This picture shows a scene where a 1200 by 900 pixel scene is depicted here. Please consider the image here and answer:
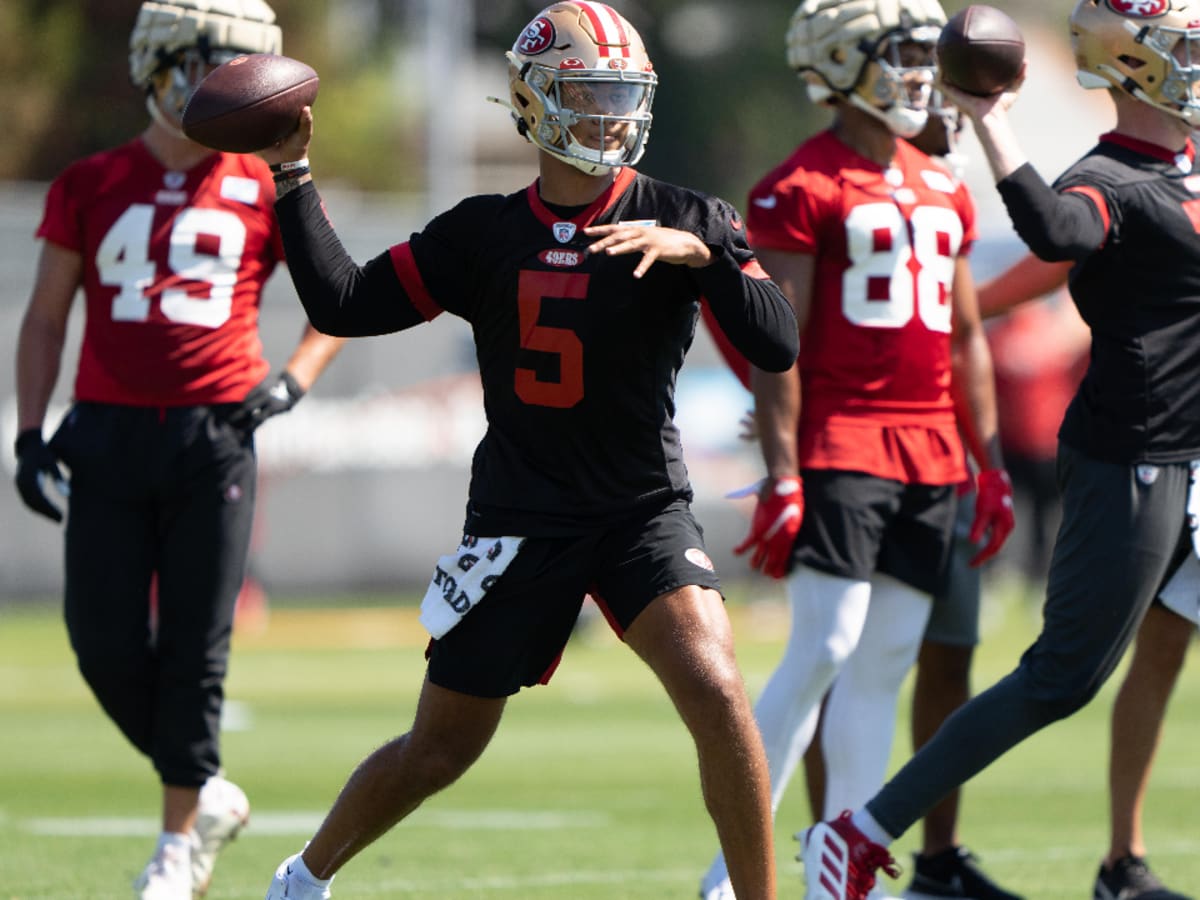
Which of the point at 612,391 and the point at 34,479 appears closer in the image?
the point at 612,391

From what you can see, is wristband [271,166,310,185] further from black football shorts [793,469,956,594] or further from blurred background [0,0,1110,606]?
blurred background [0,0,1110,606]

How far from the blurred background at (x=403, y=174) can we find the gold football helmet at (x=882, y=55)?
19.5 feet

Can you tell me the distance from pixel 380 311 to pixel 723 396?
42.0 feet

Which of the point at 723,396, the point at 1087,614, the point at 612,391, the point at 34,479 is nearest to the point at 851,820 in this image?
the point at 1087,614

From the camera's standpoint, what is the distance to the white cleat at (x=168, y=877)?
579 cm

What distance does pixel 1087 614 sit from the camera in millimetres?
5219

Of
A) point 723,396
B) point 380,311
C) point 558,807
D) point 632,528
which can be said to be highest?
point 380,311

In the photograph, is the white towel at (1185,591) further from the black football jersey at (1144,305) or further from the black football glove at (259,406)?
the black football glove at (259,406)

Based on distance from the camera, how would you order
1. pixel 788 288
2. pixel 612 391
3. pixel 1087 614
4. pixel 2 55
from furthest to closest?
pixel 2 55 < pixel 788 288 < pixel 1087 614 < pixel 612 391

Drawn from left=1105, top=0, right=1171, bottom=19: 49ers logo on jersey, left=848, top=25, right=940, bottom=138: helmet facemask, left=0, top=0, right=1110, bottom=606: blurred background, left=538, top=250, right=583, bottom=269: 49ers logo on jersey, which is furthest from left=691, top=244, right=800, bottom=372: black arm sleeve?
left=0, top=0, right=1110, bottom=606: blurred background

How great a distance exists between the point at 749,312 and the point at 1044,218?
76 centimetres

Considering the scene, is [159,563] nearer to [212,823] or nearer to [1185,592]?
[212,823]

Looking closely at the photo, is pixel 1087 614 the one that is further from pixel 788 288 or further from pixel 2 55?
pixel 2 55

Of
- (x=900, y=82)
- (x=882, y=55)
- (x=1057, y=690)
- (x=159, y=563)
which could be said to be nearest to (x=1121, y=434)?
(x=1057, y=690)
